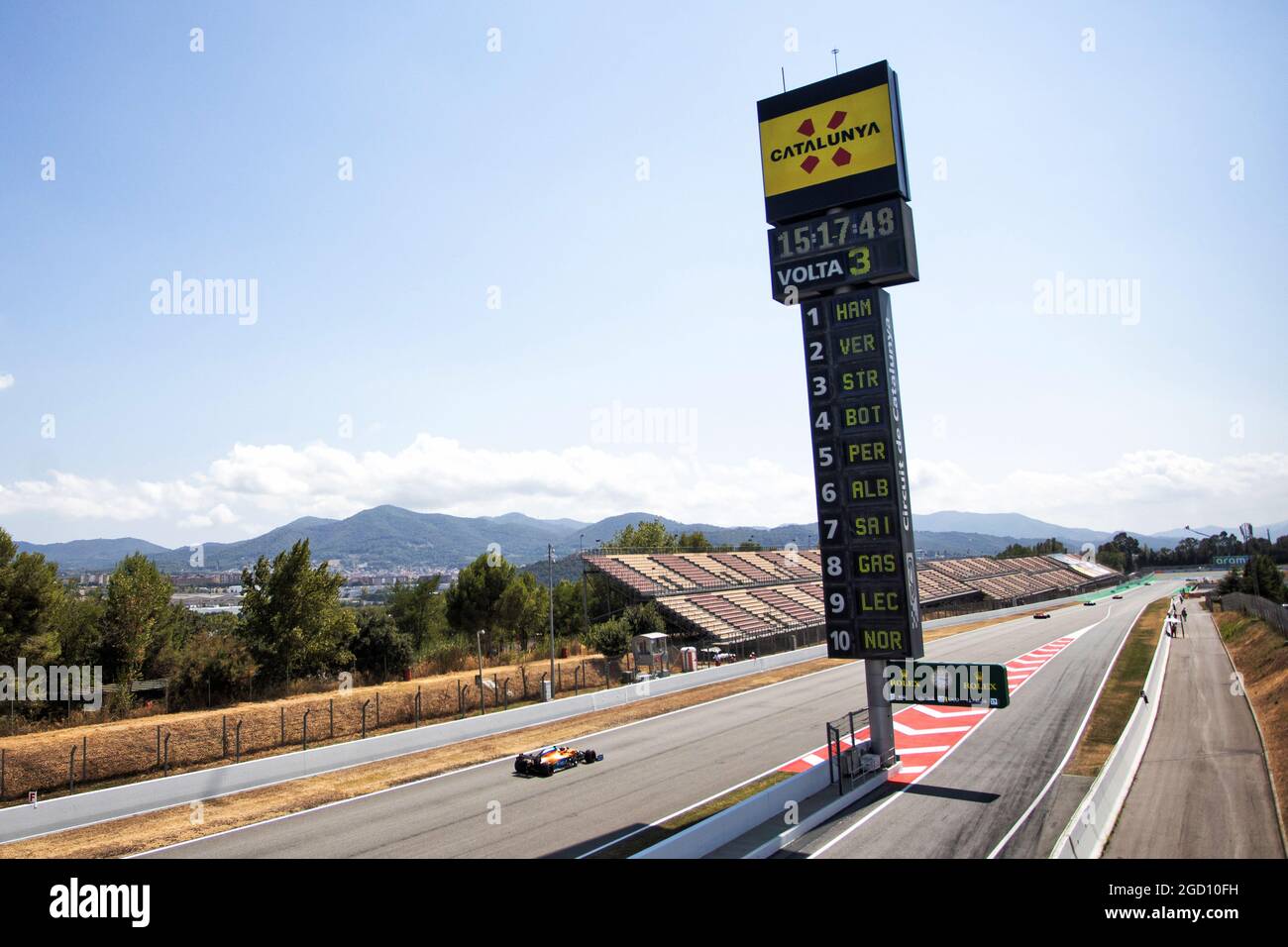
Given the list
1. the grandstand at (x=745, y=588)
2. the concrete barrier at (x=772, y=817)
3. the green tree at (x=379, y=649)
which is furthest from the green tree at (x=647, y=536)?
the concrete barrier at (x=772, y=817)

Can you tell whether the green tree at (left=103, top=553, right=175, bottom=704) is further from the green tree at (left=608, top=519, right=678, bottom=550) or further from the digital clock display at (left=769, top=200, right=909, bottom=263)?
the green tree at (left=608, top=519, right=678, bottom=550)

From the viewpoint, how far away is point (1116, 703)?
37.9 metres

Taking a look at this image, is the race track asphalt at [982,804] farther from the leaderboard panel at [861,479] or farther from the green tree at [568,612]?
the green tree at [568,612]

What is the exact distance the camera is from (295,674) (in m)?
44.3

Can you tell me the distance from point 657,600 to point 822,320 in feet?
136

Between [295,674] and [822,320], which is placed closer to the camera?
[822,320]

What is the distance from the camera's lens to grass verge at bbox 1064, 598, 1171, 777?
91.1ft

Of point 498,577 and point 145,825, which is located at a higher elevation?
point 498,577

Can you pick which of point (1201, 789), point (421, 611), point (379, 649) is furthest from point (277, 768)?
point (421, 611)

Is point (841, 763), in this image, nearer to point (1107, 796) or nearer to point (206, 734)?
point (1107, 796)

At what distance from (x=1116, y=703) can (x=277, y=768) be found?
1552 inches

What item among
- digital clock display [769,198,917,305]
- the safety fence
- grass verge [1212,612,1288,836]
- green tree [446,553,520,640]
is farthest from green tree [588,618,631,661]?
grass verge [1212,612,1288,836]
